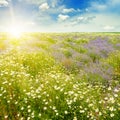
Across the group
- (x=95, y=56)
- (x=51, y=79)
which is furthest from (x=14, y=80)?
(x=95, y=56)

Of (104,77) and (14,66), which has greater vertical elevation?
(14,66)

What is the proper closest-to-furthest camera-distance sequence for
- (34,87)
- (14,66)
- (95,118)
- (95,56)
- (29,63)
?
1. (95,118)
2. (34,87)
3. (14,66)
4. (29,63)
5. (95,56)

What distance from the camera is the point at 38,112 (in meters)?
5.56

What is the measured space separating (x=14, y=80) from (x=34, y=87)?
72 centimetres

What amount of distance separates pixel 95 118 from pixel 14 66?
13.7 ft

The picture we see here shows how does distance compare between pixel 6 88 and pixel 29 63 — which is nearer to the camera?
pixel 6 88

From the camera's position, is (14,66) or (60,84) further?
(14,66)

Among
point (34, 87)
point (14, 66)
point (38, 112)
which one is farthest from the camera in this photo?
point (14, 66)

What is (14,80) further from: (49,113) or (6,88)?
(49,113)

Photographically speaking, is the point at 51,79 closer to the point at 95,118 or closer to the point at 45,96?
the point at 45,96

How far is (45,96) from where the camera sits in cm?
594

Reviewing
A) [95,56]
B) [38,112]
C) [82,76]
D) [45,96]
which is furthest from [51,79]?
[95,56]

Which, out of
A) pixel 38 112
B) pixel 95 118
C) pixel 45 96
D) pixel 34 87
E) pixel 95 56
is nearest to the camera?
pixel 95 118

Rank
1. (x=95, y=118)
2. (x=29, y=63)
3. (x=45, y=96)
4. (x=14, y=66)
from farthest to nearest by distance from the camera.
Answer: (x=29, y=63), (x=14, y=66), (x=45, y=96), (x=95, y=118)
